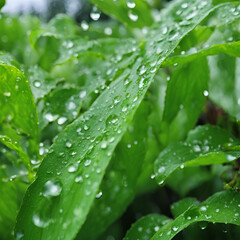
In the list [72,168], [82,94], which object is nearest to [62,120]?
[82,94]

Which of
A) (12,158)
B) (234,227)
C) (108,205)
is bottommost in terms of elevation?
(234,227)

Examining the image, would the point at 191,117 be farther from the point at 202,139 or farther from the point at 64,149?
the point at 64,149

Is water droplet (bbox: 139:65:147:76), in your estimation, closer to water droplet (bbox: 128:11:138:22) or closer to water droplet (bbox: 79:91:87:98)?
water droplet (bbox: 79:91:87:98)

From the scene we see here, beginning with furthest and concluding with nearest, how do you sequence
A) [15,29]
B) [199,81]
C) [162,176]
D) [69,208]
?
[15,29] → [199,81] → [162,176] → [69,208]

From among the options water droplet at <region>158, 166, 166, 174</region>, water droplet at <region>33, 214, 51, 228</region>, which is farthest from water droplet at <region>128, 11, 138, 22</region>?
water droplet at <region>33, 214, 51, 228</region>

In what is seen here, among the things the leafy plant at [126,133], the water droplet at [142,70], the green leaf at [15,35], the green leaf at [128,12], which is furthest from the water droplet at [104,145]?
the green leaf at [15,35]

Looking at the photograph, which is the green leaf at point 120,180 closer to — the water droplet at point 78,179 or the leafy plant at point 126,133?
the leafy plant at point 126,133

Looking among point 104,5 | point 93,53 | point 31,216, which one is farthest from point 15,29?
point 31,216
